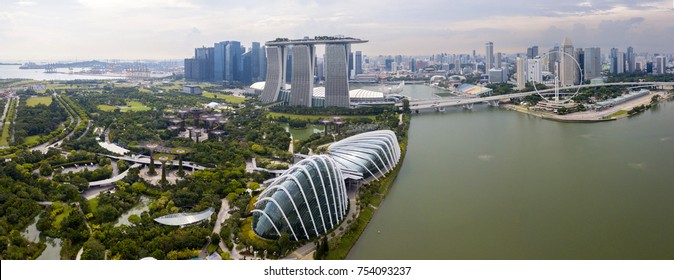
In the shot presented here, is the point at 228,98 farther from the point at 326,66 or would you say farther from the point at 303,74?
the point at 326,66

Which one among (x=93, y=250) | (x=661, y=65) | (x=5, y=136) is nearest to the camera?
(x=93, y=250)

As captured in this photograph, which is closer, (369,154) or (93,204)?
(93,204)

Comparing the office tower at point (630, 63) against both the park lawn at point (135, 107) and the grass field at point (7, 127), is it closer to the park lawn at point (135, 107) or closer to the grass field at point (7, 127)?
the park lawn at point (135, 107)

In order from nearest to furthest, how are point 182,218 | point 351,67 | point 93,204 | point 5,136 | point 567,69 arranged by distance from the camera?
point 182,218 → point 93,204 → point 5,136 → point 567,69 → point 351,67

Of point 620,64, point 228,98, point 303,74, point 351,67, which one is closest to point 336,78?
point 303,74

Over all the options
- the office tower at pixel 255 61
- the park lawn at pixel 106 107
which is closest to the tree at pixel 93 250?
the park lawn at pixel 106 107

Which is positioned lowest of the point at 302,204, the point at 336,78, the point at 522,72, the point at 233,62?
the point at 302,204

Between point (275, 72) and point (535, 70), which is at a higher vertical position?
point (535, 70)
